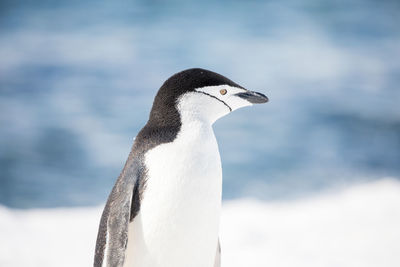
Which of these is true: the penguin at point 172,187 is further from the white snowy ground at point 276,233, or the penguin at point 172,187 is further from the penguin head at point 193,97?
the white snowy ground at point 276,233

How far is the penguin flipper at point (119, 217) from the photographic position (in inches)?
54.7

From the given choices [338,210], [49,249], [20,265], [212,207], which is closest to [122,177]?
[212,207]

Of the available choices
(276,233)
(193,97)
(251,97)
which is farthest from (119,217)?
(276,233)

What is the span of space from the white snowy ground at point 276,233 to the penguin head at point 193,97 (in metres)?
1.17

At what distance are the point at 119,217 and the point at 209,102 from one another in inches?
15.6

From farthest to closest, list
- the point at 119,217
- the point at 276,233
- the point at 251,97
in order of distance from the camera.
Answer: the point at 276,233 → the point at 251,97 → the point at 119,217

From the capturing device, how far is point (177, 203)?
1.42 meters

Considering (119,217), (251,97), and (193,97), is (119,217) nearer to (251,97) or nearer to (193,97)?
(193,97)

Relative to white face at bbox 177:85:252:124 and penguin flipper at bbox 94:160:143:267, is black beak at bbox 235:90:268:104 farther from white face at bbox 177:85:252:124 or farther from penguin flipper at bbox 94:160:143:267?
penguin flipper at bbox 94:160:143:267

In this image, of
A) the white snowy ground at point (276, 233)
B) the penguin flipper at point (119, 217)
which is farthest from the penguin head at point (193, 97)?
the white snowy ground at point (276, 233)

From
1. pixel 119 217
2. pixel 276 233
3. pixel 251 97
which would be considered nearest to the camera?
pixel 119 217

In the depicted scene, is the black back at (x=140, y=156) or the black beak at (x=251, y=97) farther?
the black beak at (x=251, y=97)

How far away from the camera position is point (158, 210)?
4.65 feet

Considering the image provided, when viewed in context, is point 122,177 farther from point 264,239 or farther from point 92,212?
point 92,212
